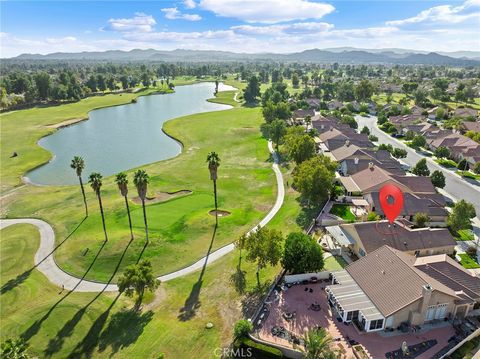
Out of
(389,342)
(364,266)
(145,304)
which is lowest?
(145,304)

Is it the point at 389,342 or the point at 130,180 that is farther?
the point at 130,180

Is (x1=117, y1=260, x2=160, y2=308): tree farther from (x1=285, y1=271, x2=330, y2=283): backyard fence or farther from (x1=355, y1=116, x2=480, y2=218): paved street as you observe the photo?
(x1=355, y1=116, x2=480, y2=218): paved street

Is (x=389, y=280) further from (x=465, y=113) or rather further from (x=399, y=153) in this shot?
(x=465, y=113)

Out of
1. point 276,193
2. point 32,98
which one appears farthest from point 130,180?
point 32,98

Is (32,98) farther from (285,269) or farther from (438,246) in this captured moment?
(438,246)

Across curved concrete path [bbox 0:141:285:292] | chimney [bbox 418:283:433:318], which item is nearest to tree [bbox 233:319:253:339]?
curved concrete path [bbox 0:141:285:292]

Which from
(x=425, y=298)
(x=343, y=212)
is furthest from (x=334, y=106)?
(x=425, y=298)

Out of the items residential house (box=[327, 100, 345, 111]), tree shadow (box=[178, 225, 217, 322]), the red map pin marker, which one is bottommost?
tree shadow (box=[178, 225, 217, 322])
